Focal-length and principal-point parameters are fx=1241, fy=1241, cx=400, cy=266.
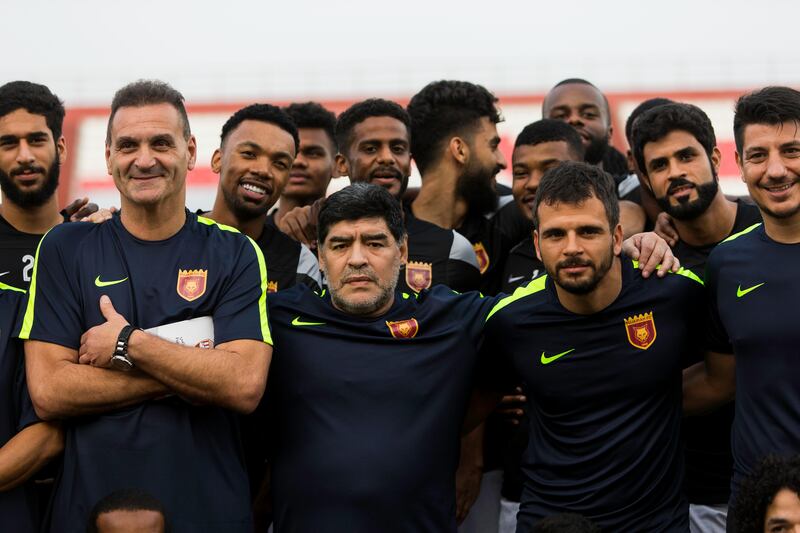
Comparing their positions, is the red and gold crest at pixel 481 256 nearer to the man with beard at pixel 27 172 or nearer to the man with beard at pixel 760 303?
the man with beard at pixel 760 303

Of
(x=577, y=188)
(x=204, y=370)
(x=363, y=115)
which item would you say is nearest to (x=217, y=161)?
(x=363, y=115)

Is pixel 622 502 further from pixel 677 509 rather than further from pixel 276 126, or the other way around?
pixel 276 126

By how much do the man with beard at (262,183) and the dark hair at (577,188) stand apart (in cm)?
124

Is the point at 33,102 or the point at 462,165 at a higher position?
the point at 33,102

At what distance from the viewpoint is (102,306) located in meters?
4.63

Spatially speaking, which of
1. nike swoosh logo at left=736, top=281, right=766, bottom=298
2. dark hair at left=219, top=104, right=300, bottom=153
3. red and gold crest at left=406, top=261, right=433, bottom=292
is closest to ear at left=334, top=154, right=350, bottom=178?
Answer: dark hair at left=219, top=104, right=300, bottom=153

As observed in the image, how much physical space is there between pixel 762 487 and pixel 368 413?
1.49 metres

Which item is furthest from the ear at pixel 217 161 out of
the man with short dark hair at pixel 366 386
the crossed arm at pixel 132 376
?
the crossed arm at pixel 132 376

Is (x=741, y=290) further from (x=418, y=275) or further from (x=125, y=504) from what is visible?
(x=125, y=504)

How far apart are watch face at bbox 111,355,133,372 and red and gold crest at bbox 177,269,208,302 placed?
36cm

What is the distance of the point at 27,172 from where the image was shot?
18.6 ft

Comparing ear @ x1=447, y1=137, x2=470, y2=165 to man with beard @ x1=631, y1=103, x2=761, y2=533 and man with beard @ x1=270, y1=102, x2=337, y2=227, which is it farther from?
man with beard @ x1=631, y1=103, x2=761, y2=533

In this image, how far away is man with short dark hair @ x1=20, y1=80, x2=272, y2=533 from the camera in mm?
4523

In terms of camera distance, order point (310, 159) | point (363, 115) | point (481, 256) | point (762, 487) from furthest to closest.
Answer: point (310, 159), point (363, 115), point (481, 256), point (762, 487)
